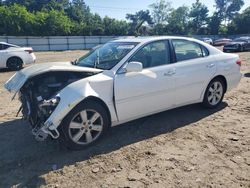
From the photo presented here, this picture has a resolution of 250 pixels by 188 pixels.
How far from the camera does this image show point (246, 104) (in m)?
6.49

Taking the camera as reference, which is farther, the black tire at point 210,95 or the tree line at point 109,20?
the tree line at point 109,20

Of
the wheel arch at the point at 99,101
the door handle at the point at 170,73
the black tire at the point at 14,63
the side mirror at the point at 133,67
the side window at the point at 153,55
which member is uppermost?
the side window at the point at 153,55

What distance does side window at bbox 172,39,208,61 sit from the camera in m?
5.39

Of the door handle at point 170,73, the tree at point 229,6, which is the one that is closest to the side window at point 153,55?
the door handle at point 170,73

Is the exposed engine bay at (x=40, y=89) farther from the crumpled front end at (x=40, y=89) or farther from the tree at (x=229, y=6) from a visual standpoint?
the tree at (x=229, y=6)

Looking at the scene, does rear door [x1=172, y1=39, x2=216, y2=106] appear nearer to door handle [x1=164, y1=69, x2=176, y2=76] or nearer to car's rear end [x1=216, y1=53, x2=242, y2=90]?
door handle [x1=164, y1=69, x2=176, y2=76]

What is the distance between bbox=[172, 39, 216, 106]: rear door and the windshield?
1005 millimetres

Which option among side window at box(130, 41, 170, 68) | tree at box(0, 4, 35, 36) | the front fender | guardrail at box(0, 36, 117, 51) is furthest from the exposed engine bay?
tree at box(0, 4, 35, 36)

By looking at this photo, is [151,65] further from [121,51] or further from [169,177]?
[169,177]

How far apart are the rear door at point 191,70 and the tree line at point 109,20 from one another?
36144mm

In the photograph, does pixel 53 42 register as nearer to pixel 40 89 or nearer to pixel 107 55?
pixel 107 55

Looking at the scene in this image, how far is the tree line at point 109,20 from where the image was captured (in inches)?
1513

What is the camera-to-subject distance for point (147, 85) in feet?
15.5

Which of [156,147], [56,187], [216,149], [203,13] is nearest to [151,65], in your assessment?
[156,147]
